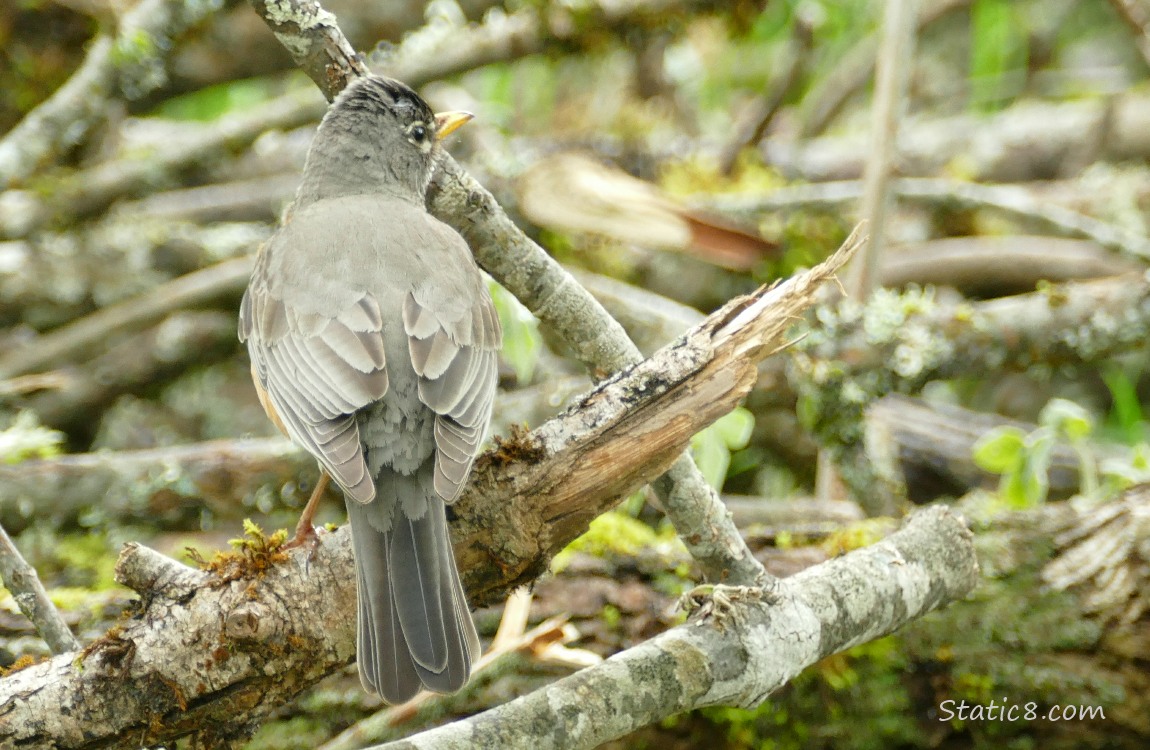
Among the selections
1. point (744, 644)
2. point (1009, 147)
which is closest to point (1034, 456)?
point (744, 644)

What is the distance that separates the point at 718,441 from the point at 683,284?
2641mm

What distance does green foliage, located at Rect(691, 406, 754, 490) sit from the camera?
143 inches

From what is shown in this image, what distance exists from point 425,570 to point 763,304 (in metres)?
1.05

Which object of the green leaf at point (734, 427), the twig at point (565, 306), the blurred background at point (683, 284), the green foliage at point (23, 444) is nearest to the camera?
the twig at point (565, 306)

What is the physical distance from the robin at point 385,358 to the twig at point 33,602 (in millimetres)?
619

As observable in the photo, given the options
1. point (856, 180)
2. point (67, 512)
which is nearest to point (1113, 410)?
point (856, 180)

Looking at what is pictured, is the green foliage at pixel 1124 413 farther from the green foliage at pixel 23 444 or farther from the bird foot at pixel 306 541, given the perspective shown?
the green foliage at pixel 23 444

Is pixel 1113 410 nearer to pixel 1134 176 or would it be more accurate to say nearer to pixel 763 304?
pixel 1134 176

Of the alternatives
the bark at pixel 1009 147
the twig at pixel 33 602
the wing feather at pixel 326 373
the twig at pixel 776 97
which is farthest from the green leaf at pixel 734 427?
the bark at pixel 1009 147

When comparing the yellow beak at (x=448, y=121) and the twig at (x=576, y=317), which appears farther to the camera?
the yellow beak at (x=448, y=121)

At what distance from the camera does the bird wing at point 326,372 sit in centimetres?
282

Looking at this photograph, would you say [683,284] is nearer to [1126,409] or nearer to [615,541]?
[1126,409]

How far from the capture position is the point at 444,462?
2711 mm

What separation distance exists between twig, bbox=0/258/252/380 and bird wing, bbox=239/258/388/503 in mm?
2148
